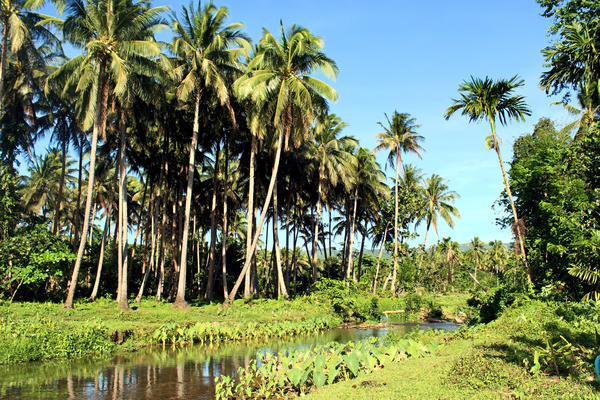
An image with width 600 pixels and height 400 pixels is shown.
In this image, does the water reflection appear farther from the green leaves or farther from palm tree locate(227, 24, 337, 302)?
palm tree locate(227, 24, 337, 302)

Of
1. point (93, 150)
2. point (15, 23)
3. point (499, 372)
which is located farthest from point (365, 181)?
point (499, 372)

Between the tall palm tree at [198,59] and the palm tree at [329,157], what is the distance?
38.2ft

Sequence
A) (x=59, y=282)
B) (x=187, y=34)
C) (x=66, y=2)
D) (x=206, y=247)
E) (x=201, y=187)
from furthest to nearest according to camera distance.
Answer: (x=206, y=247) < (x=201, y=187) < (x=59, y=282) < (x=187, y=34) < (x=66, y=2)

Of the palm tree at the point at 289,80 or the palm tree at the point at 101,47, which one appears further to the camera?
the palm tree at the point at 289,80

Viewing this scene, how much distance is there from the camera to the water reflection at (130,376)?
10500mm

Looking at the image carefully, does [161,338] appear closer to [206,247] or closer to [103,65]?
[103,65]

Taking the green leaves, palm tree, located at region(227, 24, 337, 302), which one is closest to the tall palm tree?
palm tree, located at region(227, 24, 337, 302)

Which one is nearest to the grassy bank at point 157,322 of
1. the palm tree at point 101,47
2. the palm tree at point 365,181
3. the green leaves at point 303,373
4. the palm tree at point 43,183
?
the palm tree at point 101,47

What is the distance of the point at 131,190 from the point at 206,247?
11.3 metres

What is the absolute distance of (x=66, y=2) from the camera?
22281mm

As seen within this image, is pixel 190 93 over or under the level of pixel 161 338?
over

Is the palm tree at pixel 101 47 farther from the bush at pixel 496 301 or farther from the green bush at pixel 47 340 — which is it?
the bush at pixel 496 301

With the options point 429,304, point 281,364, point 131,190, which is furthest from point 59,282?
point 429,304

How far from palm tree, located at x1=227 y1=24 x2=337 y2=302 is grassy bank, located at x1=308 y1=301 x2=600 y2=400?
16.9 meters
